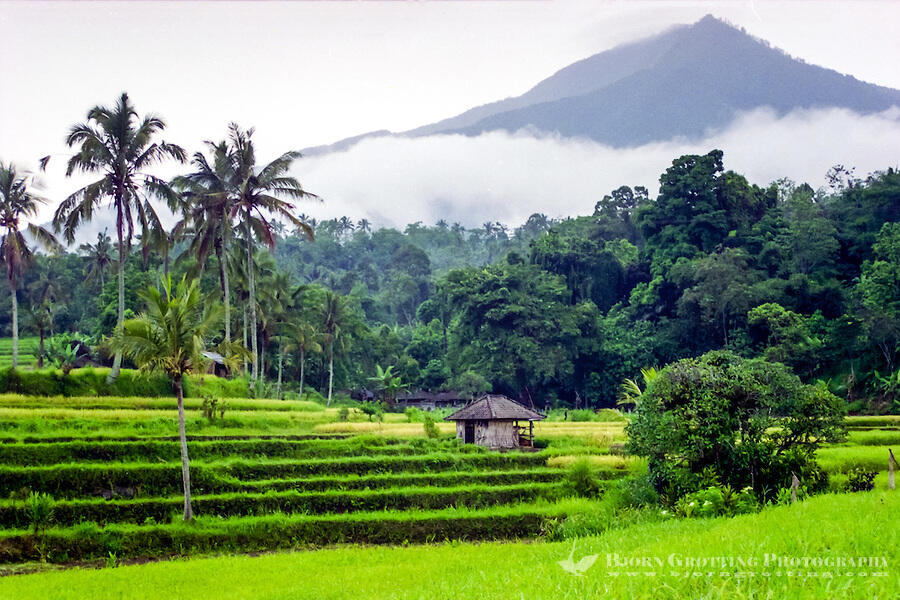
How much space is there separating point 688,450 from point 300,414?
1844 centimetres

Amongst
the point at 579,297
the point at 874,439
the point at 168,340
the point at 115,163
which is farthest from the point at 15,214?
the point at 579,297

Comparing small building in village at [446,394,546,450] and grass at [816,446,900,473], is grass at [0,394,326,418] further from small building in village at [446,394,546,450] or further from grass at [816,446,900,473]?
grass at [816,446,900,473]

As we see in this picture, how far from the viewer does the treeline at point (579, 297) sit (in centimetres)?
3847

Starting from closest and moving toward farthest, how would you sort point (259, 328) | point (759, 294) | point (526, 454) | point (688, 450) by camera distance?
point (688, 450) < point (526, 454) < point (259, 328) < point (759, 294)

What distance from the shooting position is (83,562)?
15094 millimetres

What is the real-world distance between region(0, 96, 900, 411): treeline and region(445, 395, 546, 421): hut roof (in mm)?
11735

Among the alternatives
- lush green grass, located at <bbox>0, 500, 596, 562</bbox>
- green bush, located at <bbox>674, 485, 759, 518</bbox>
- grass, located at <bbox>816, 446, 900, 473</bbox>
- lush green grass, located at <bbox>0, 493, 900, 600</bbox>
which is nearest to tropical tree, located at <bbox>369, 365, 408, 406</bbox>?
lush green grass, located at <bbox>0, 500, 596, 562</bbox>

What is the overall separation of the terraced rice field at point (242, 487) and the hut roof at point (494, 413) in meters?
1.92

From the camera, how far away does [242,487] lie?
18984 millimetres

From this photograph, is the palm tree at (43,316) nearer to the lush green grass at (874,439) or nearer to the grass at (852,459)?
the grass at (852,459)

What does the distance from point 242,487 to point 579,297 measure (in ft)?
157

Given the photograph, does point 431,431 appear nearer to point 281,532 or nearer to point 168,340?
point 281,532

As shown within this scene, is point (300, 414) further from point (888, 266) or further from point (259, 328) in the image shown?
point (888, 266)

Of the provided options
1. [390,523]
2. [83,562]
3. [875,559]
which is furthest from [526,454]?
[875,559]
